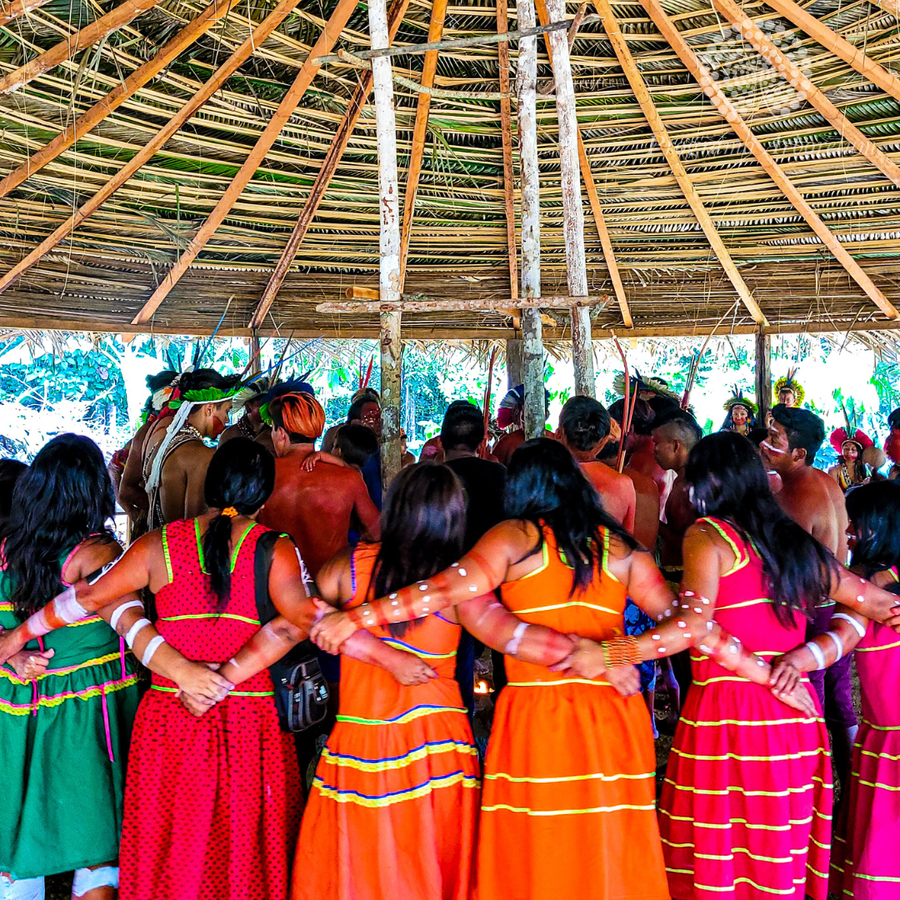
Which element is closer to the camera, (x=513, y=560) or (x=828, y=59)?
(x=513, y=560)

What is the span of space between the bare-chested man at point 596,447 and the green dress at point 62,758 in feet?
6.90

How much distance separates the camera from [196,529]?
2.63m

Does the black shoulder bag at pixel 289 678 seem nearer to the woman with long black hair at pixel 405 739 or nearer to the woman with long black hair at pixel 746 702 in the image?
the woman with long black hair at pixel 405 739

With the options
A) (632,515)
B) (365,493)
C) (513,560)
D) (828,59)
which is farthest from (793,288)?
(513,560)

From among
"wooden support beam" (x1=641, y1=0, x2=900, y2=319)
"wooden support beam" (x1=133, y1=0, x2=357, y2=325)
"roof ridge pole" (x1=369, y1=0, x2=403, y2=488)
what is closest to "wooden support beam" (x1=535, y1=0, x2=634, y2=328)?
"wooden support beam" (x1=641, y1=0, x2=900, y2=319)

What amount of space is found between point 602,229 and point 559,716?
624cm

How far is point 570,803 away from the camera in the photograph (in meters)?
2.43

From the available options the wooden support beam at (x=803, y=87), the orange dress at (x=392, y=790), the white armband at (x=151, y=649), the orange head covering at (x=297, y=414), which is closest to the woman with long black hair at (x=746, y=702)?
Result: the orange dress at (x=392, y=790)

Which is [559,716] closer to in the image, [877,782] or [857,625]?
[857,625]

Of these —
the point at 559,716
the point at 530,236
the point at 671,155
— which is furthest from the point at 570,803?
the point at 671,155

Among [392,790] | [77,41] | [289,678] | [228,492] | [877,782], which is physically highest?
[77,41]

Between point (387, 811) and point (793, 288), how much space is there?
738cm

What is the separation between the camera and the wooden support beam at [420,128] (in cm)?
582

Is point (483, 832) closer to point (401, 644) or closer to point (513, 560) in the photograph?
point (401, 644)
